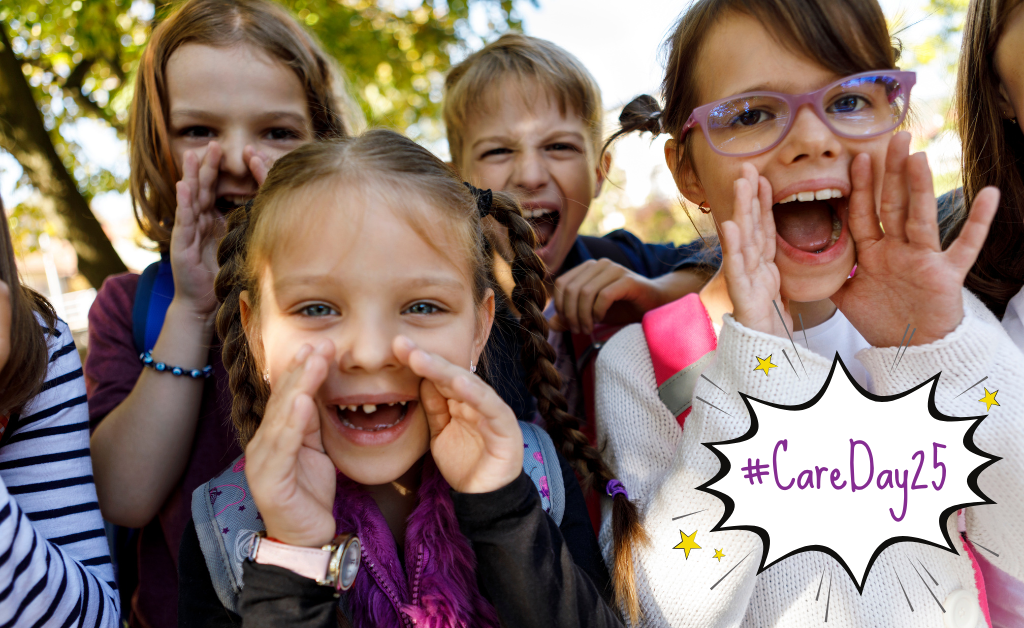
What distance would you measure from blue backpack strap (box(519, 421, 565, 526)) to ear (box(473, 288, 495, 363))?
0.28 meters

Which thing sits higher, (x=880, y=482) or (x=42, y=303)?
(x=42, y=303)

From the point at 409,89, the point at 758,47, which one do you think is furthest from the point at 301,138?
the point at 409,89

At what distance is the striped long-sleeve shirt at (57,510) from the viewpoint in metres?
1.44

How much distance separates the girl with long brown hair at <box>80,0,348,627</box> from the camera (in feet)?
6.80

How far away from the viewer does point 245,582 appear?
1445 millimetres

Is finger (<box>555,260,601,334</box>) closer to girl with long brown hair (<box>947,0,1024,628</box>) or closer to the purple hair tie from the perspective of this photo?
the purple hair tie

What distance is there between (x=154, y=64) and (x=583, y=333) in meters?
1.87

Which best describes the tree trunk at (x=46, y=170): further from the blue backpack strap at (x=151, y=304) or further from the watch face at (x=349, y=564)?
the watch face at (x=349, y=564)

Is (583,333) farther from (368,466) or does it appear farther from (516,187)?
(368,466)

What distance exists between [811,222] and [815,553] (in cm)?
94

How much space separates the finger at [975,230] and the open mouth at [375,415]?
1.42m

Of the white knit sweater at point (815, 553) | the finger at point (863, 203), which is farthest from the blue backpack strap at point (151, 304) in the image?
the finger at point (863, 203)

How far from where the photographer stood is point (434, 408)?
1656 mm

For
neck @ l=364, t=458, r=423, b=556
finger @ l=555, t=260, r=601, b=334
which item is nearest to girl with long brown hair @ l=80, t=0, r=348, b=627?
neck @ l=364, t=458, r=423, b=556
